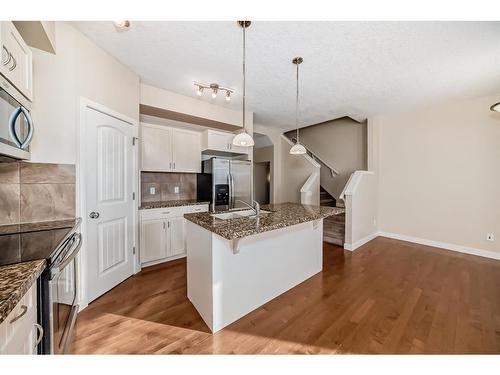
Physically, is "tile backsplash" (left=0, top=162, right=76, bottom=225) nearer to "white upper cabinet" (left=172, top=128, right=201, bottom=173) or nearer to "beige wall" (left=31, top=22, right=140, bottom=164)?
"beige wall" (left=31, top=22, right=140, bottom=164)

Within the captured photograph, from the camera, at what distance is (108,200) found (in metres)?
2.25

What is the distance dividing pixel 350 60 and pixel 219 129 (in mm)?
2463

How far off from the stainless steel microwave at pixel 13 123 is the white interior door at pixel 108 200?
0.55m

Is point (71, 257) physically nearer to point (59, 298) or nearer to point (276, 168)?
point (59, 298)

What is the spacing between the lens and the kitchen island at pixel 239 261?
5.42 ft

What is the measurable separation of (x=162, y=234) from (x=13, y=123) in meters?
2.02

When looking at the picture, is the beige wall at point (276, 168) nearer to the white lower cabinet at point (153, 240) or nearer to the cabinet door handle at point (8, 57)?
the white lower cabinet at point (153, 240)

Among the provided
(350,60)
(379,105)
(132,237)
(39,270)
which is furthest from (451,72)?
(132,237)

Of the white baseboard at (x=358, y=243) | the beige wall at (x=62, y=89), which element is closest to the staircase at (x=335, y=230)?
the white baseboard at (x=358, y=243)

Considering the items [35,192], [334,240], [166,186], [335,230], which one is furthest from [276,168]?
[35,192]

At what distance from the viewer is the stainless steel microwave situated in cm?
121

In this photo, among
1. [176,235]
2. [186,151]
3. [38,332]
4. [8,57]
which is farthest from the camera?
[186,151]

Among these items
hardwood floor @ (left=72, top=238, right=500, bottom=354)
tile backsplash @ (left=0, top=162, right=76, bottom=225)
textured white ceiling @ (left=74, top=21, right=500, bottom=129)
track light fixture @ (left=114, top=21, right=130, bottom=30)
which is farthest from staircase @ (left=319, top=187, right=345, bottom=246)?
track light fixture @ (left=114, top=21, right=130, bottom=30)

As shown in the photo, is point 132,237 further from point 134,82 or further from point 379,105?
point 379,105
